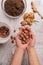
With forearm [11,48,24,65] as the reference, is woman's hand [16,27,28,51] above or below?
above

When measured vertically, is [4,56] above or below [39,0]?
below

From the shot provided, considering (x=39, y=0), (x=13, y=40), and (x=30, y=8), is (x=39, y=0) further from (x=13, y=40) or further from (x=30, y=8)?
(x=13, y=40)

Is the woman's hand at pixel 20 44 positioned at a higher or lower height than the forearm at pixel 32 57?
higher

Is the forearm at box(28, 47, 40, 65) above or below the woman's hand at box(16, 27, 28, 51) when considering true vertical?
below

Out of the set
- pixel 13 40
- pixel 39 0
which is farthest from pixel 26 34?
pixel 39 0

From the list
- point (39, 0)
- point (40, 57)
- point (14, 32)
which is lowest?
point (40, 57)

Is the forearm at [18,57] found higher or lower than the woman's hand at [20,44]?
lower

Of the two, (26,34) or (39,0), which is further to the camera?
(39,0)

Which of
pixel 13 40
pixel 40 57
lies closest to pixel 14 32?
pixel 13 40

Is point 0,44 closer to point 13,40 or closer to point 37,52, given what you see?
point 13,40
